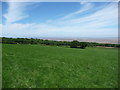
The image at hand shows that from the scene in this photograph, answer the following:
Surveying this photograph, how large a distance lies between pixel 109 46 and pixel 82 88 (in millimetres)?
30543

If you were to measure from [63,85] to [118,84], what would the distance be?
2.21m

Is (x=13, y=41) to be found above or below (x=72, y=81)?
above

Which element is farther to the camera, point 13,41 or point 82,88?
point 13,41

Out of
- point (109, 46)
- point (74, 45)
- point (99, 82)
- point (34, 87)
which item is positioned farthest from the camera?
point (109, 46)

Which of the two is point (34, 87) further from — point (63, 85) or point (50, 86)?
point (63, 85)

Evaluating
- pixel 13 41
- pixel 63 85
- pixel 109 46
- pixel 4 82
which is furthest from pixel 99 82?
pixel 109 46

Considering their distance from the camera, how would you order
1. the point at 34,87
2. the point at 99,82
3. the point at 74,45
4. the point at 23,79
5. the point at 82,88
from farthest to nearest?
the point at 74,45 < the point at 99,82 < the point at 23,79 < the point at 82,88 < the point at 34,87

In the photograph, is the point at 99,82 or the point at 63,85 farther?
the point at 99,82

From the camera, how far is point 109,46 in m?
31.2

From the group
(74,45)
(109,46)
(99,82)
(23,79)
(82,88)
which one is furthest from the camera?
(109,46)

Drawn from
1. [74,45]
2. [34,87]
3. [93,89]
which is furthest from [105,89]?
[74,45]

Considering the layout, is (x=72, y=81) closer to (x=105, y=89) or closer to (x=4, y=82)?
(x=105, y=89)

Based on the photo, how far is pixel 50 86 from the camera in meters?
3.72

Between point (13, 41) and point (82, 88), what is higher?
point (13, 41)
